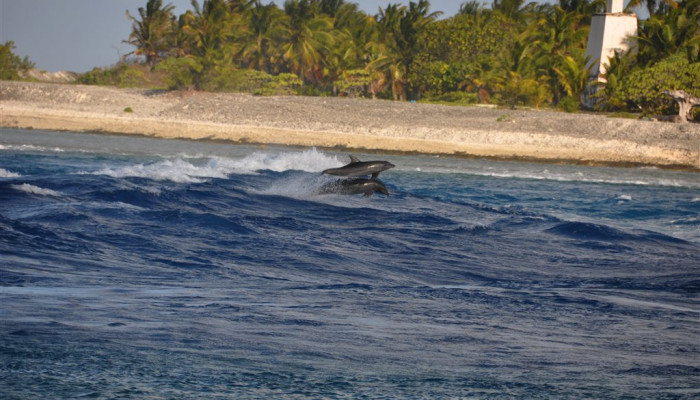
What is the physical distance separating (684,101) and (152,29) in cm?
4659

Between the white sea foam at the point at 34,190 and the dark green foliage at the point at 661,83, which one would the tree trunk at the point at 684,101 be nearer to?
the dark green foliage at the point at 661,83

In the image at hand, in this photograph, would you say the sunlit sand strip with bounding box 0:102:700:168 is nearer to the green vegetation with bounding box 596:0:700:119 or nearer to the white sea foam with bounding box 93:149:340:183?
the green vegetation with bounding box 596:0:700:119

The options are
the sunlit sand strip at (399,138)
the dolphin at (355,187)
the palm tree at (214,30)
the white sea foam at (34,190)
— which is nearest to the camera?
the white sea foam at (34,190)

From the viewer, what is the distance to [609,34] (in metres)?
55.3

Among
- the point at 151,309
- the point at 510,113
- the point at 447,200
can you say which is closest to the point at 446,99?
the point at 510,113

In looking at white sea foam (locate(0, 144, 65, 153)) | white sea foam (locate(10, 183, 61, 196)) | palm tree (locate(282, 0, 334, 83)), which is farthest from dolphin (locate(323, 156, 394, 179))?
palm tree (locate(282, 0, 334, 83))

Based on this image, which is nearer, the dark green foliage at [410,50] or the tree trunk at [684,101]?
the tree trunk at [684,101]

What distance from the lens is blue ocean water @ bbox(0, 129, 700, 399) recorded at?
5.68m

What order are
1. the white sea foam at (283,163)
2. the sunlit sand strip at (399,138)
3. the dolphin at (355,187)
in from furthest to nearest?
1. the sunlit sand strip at (399,138)
2. the white sea foam at (283,163)
3. the dolphin at (355,187)

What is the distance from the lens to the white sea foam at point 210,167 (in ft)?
72.0

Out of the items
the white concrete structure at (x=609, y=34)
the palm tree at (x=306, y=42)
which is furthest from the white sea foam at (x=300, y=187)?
the palm tree at (x=306, y=42)

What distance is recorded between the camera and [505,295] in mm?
9711

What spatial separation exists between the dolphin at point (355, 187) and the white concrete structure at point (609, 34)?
3813 centimetres

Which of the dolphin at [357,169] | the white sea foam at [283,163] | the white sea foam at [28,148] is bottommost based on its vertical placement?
the white sea foam at [28,148]
